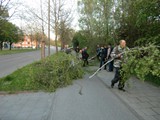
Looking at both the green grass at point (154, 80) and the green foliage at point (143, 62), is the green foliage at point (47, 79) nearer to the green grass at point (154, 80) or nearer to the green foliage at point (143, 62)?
the green grass at point (154, 80)

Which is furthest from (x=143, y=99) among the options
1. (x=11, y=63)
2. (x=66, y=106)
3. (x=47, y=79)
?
(x=11, y=63)

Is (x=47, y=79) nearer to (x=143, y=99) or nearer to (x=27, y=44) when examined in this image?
(x=143, y=99)

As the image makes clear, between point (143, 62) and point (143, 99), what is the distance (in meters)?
2.78

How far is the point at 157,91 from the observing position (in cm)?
777

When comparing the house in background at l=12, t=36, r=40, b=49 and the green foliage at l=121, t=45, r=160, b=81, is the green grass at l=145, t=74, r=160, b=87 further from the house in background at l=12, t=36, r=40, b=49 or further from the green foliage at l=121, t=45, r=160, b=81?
the house in background at l=12, t=36, r=40, b=49

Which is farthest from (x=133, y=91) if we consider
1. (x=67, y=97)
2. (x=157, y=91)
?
(x=67, y=97)

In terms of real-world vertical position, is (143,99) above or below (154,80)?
below

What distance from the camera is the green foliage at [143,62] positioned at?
4.05 m

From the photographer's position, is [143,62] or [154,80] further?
[154,80]

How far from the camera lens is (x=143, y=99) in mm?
6633

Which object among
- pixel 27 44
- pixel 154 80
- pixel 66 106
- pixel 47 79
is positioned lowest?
pixel 27 44

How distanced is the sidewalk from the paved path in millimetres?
196

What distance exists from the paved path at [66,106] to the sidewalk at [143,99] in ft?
0.64

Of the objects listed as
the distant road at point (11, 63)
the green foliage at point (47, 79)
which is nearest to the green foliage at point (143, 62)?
the green foliage at point (47, 79)
